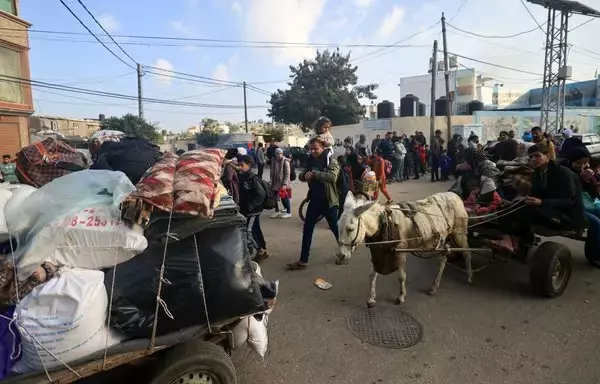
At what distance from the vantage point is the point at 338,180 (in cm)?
543

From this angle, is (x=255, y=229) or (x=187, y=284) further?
(x=255, y=229)

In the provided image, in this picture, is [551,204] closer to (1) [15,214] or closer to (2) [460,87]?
(1) [15,214]

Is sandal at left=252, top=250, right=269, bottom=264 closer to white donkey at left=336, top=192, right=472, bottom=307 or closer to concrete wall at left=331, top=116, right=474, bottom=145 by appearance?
white donkey at left=336, top=192, right=472, bottom=307

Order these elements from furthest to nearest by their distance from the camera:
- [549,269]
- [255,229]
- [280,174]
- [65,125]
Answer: [65,125], [280,174], [255,229], [549,269]

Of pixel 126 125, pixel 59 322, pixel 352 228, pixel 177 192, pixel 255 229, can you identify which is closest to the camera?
pixel 59 322

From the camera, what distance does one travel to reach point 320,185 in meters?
5.24

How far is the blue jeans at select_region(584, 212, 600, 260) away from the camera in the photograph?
4816 millimetres

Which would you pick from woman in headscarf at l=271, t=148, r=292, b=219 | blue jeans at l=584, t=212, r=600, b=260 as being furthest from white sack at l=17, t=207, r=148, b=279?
woman in headscarf at l=271, t=148, r=292, b=219

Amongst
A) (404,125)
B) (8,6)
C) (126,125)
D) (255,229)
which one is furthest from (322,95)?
(255,229)

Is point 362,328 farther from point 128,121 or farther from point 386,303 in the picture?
point 128,121

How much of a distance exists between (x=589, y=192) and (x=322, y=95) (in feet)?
99.7

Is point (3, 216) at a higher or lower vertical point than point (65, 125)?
lower

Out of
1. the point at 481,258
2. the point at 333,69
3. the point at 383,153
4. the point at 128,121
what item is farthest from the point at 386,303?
the point at 333,69

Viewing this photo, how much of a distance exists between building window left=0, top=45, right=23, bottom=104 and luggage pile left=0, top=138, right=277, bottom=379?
2076cm
